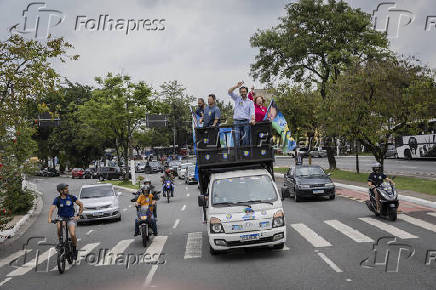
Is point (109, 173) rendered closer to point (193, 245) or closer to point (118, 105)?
point (118, 105)

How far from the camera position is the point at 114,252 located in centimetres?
1266

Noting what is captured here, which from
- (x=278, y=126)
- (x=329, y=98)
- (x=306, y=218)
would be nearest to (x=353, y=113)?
(x=329, y=98)

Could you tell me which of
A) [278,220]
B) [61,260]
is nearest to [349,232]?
[278,220]

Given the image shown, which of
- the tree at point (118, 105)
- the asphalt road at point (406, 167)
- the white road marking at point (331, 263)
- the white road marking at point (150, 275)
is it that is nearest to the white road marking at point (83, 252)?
the white road marking at point (150, 275)

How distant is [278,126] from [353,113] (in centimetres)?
1496

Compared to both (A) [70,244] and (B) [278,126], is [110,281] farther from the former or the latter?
(B) [278,126]

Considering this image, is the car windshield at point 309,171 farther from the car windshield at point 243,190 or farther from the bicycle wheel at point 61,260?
the bicycle wheel at point 61,260

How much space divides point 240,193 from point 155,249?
3.16m

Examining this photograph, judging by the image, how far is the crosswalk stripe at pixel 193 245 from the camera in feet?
37.2

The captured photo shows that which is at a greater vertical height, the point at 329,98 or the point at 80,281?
the point at 329,98

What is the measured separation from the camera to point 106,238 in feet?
51.7

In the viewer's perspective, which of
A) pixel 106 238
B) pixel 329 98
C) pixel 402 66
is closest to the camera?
pixel 106 238

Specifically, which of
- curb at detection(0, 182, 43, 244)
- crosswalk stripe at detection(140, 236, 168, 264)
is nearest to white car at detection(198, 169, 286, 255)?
crosswalk stripe at detection(140, 236, 168, 264)

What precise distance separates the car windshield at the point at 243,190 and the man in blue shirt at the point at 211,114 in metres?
2.03
